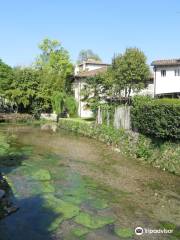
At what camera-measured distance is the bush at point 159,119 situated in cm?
1812

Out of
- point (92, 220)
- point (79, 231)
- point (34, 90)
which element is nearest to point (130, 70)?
point (34, 90)

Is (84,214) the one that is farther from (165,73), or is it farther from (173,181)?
(165,73)

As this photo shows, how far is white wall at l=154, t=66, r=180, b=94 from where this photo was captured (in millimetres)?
39250

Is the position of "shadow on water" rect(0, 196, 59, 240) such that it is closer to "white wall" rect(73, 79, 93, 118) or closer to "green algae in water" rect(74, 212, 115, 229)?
"green algae in water" rect(74, 212, 115, 229)

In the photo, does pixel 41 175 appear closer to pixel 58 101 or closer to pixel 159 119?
pixel 159 119

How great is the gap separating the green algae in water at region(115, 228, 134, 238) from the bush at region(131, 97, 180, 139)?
844cm

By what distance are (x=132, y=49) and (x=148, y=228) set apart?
31861 millimetres

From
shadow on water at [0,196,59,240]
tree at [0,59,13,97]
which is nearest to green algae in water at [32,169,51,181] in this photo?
shadow on water at [0,196,59,240]

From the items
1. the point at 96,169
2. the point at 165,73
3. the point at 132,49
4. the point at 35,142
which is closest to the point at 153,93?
the point at 165,73

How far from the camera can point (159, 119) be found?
19453 millimetres

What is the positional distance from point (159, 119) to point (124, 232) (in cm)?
999

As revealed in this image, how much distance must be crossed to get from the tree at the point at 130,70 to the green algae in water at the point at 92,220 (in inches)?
1145

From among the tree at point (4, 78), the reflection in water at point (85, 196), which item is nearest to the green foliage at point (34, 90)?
the tree at point (4, 78)

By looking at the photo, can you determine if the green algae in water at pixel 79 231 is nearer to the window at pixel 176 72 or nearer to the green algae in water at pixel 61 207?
the green algae in water at pixel 61 207
